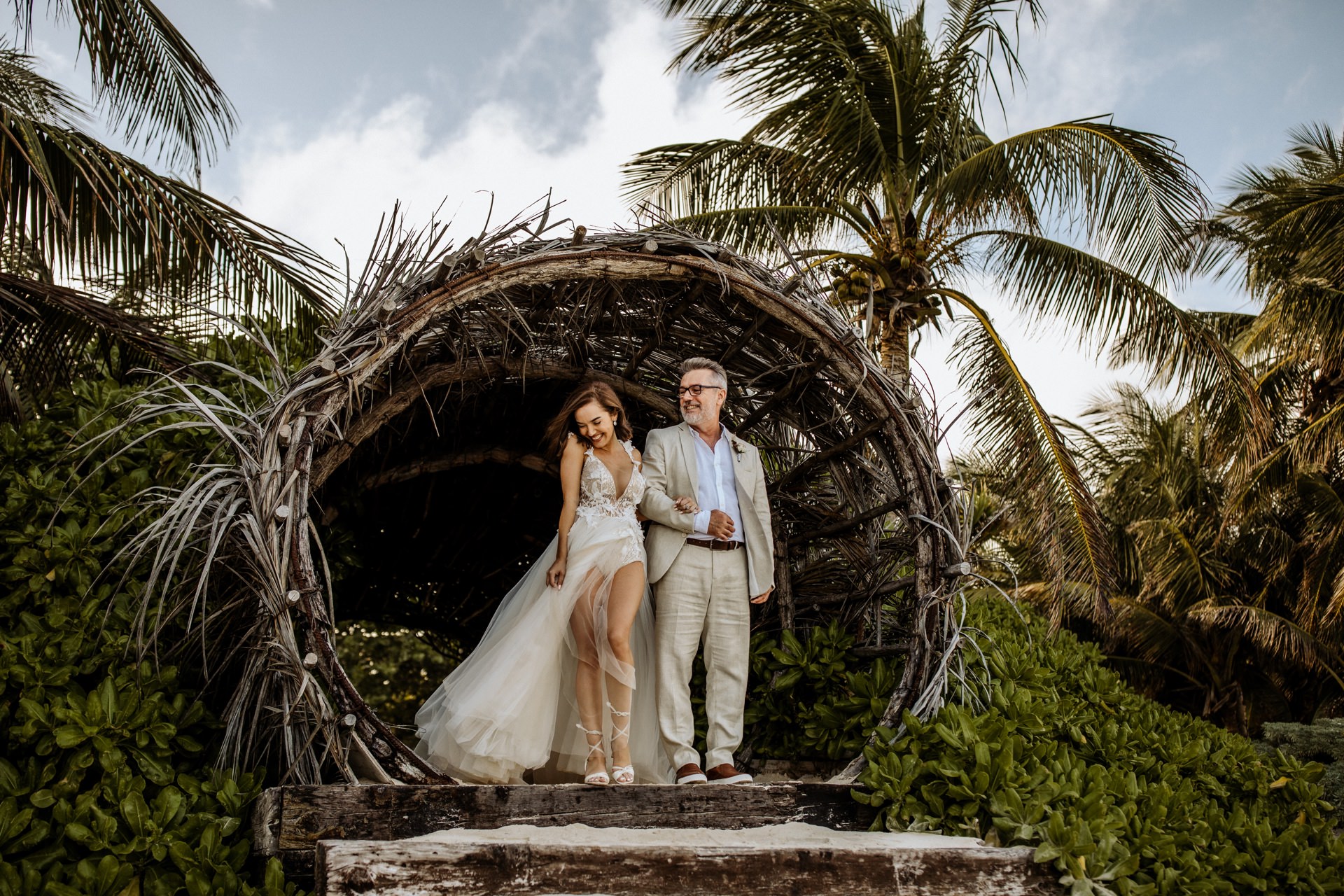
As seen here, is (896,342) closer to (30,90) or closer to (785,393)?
(785,393)

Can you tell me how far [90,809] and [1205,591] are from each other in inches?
549

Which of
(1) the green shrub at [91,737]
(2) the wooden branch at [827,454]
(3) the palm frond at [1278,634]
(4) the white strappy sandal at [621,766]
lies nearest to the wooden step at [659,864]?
(1) the green shrub at [91,737]

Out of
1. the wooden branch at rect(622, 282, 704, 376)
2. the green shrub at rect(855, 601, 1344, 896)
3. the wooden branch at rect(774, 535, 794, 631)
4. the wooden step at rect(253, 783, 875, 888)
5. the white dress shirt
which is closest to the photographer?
the wooden step at rect(253, 783, 875, 888)

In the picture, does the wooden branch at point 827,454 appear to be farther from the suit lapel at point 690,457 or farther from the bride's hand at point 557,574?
the bride's hand at point 557,574

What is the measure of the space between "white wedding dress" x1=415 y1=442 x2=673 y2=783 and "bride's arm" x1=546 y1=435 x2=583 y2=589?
29mm

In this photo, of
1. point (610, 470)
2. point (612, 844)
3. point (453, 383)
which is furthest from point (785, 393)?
point (612, 844)

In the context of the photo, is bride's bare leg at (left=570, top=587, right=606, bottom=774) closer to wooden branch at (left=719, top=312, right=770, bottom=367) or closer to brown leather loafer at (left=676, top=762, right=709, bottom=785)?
brown leather loafer at (left=676, top=762, right=709, bottom=785)

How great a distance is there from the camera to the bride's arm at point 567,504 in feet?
15.5

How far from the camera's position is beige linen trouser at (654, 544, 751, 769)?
187 inches

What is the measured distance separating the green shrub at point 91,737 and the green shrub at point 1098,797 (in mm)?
2386

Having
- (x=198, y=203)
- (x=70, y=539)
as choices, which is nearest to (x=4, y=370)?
(x=198, y=203)

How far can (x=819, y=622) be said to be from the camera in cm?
591

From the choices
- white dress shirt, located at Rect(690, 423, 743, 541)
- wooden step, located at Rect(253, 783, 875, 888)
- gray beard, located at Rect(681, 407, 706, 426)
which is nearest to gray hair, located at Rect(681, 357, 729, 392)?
gray beard, located at Rect(681, 407, 706, 426)

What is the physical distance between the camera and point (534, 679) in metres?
4.63
